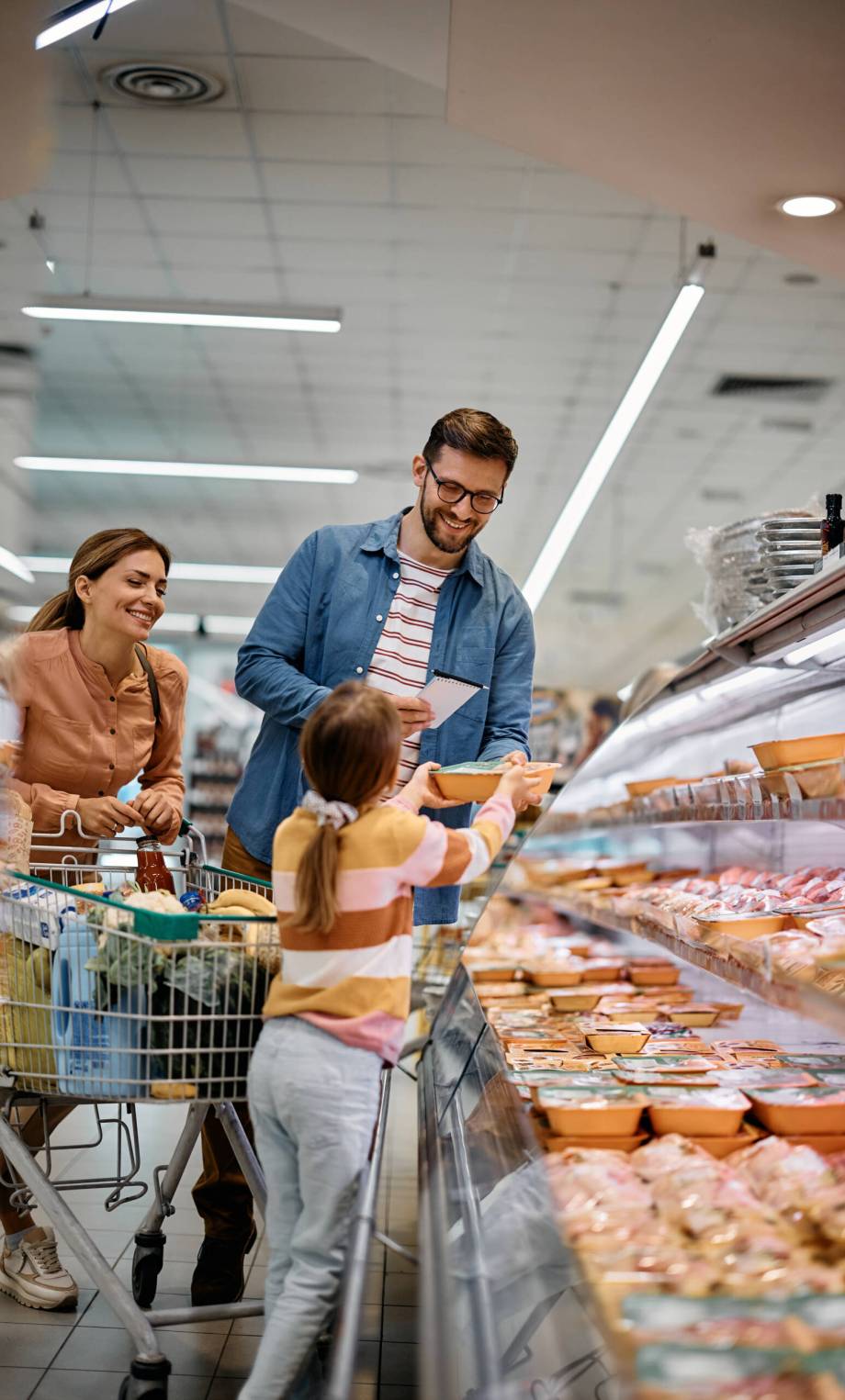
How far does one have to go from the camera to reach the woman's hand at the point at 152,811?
322cm

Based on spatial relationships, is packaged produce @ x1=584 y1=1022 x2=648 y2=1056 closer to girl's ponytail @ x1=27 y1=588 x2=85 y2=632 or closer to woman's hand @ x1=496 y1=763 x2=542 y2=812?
woman's hand @ x1=496 y1=763 x2=542 y2=812

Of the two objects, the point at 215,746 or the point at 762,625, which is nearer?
the point at 762,625

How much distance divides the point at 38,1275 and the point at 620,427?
670cm

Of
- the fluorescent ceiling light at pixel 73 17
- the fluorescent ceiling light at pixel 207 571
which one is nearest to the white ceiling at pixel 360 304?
the fluorescent ceiling light at pixel 73 17

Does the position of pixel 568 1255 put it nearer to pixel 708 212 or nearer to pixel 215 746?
pixel 708 212

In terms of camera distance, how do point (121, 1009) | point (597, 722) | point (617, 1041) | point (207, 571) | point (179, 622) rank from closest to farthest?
point (121, 1009) < point (617, 1041) < point (597, 722) < point (207, 571) < point (179, 622)

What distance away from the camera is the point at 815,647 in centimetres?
360

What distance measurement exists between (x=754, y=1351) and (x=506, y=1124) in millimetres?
1011

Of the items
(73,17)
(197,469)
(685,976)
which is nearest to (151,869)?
(685,976)

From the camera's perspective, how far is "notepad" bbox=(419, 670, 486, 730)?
2637mm

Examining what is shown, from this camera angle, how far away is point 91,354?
10211 millimetres

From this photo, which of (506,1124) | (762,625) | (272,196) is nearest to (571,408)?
(272,196)

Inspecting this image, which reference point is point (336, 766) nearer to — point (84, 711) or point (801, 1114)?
point (801, 1114)

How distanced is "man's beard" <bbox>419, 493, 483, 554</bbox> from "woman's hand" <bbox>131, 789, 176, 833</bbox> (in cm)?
95
